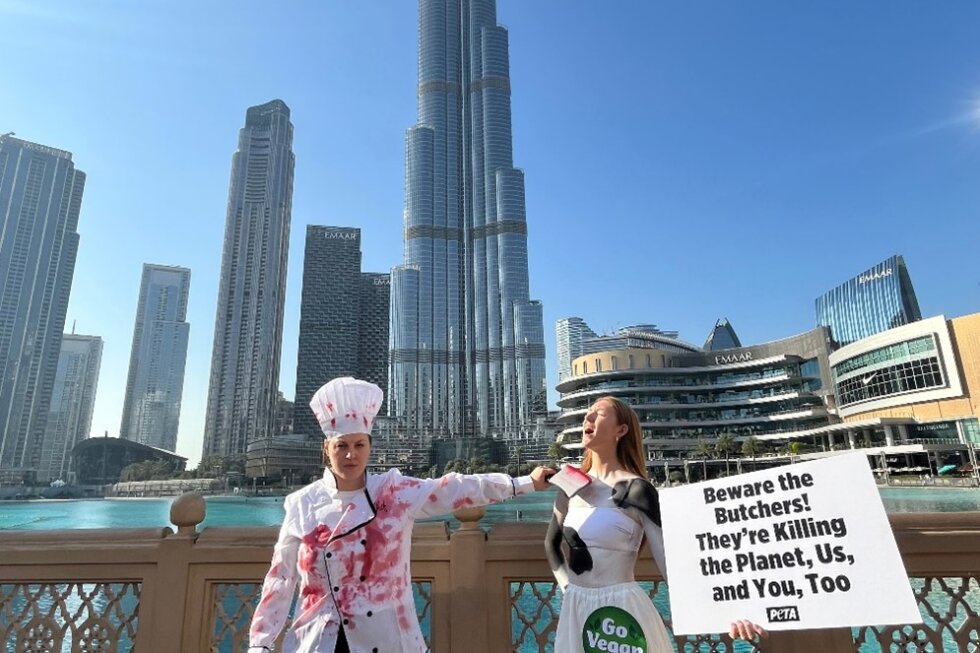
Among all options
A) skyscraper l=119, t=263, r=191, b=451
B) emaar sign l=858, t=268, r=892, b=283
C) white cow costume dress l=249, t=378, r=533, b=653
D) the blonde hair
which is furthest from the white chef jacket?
skyscraper l=119, t=263, r=191, b=451

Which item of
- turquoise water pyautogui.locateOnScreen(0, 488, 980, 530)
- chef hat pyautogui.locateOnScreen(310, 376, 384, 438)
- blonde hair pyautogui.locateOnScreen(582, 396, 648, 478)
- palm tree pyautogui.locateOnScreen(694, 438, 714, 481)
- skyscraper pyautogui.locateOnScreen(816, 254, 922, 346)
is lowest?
turquoise water pyautogui.locateOnScreen(0, 488, 980, 530)

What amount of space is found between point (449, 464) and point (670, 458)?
4123 cm

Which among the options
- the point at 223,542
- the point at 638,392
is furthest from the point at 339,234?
the point at 223,542

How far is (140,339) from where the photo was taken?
5605 inches

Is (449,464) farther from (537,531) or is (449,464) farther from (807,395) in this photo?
(537,531)

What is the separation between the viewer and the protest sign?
1771 millimetres

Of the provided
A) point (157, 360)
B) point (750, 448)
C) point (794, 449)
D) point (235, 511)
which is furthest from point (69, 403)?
point (794, 449)

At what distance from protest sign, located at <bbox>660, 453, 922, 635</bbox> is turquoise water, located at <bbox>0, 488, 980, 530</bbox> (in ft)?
5.31

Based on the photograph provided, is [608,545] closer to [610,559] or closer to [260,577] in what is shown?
[610,559]

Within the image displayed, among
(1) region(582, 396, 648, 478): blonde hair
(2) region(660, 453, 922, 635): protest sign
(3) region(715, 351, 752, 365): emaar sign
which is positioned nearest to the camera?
(2) region(660, 453, 922, 635): protest sign

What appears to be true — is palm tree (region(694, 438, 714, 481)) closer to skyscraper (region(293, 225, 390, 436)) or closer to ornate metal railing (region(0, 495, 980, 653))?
ornate metal railing (region(0, 495, 980, 653))

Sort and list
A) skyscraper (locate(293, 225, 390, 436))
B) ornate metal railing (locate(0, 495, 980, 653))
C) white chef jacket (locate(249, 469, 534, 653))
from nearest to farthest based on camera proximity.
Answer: white chef jacket (locate(249, 469, 534, 653)) < ornate metal railing (locate(0, 495, 980, 653)) < skyscraper (locate(293, 225, 390, 436))

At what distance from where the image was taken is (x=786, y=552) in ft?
6.32

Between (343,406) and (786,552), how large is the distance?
1806mm
